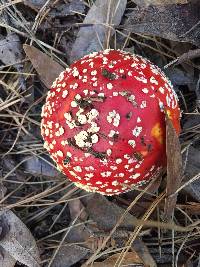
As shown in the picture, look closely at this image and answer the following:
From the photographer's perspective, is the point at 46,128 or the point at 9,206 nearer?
the point at 46,128

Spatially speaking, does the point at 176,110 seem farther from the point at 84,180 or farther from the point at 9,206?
the point at 9,206

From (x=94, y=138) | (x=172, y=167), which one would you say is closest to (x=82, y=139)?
(x=94, y=138)

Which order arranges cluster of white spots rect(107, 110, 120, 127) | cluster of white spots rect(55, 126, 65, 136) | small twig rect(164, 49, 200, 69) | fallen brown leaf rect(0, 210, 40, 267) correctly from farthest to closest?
fallen brown leaf rect(0, 210, 40, 267)
small twig rect(164, 49, 200, 69)
cluster of white spots rect(55, 126, 65, 136)
cluster of white spots rect(107, 110, 120, 127)

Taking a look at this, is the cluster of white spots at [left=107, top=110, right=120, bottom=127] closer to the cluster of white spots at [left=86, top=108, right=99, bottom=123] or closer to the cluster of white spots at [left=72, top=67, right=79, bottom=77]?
the cluster of white spots at [left=86, top=108, right=99, bottom=123]

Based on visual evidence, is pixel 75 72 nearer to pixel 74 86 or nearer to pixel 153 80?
pixel 74 86

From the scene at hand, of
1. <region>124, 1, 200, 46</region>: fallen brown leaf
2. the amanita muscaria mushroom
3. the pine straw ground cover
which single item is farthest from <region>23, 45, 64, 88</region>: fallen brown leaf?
<region>124, 1, 200, 46</region>: fallen brown leaf

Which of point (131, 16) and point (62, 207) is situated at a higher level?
point (131, 16)

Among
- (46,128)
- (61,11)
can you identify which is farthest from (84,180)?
(61,11)
